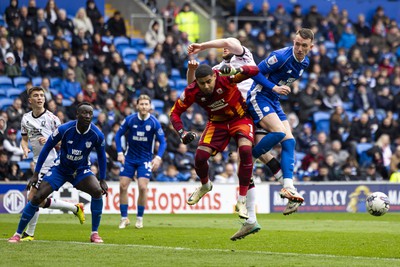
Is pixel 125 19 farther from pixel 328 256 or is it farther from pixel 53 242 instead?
pixel 328 256

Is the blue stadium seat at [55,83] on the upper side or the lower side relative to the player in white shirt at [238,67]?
→ upper

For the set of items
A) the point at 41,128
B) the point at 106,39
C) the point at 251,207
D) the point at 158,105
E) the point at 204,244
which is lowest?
the point at 204,244

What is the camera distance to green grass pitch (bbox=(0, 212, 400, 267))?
11633mm

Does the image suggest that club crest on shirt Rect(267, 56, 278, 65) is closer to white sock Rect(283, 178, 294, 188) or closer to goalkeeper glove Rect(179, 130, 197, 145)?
white sock Rect(283, 178, 294, 188)

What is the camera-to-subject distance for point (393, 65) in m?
34.4

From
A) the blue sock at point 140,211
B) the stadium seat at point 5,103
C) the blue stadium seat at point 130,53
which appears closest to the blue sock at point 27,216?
the blue sock at point 140,211

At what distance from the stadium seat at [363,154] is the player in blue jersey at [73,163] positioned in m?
16.4

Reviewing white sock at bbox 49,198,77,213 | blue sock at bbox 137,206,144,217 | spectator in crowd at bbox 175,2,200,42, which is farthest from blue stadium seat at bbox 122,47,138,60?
white sock at bbox 49,198,77,213

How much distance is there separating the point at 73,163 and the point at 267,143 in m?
2.87

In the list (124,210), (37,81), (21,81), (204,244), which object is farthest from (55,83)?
(204,244)

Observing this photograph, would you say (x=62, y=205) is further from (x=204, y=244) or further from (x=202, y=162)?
(x=202, y=162)

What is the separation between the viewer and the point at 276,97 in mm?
14266

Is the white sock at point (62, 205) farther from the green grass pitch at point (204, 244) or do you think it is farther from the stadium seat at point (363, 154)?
the stadium seat at point (363, 154)

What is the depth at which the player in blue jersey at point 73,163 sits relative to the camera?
1405 cm
